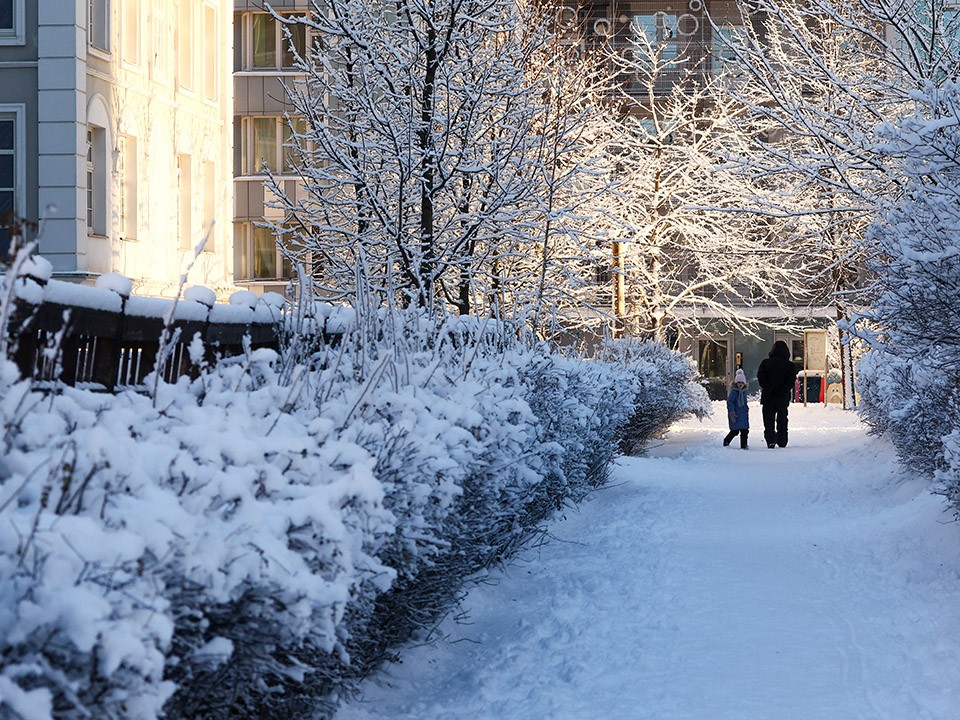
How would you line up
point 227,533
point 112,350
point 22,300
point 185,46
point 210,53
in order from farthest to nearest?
point 210,53 → point 185,46 → point 112,350 → point 22,300 → point 227,533

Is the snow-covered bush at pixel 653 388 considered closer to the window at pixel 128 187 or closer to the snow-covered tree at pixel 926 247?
the snow-covered tree at pixel 926 247

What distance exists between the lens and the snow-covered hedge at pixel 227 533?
297 cm

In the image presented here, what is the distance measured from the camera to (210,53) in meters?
30.6

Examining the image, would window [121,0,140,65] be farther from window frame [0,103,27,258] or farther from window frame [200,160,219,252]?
window frame [200,160,219,252]

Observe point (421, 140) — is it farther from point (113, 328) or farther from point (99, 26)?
point (99, 26)

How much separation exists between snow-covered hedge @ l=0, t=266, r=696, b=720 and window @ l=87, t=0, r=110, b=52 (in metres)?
18.5

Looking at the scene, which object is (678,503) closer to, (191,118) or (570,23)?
(570,23)

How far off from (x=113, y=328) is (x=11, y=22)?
19.6 metres

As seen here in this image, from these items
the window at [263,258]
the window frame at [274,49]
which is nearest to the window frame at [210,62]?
the window frame at [274,49]

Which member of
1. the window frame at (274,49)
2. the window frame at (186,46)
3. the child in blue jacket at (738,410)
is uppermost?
the window frame at (274,49)

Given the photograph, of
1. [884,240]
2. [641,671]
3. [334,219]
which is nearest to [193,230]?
[334,219]

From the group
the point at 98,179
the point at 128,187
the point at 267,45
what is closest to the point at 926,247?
the point at 98,179

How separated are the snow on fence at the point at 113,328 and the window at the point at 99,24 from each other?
1808cm

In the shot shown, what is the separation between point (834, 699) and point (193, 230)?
24420 mm
